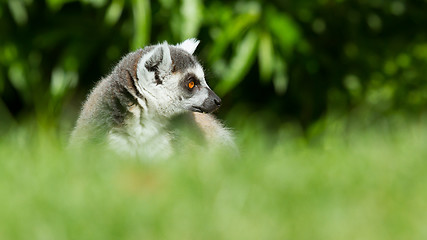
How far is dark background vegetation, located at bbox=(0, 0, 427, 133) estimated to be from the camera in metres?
5.05

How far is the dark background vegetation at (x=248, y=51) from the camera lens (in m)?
5.05

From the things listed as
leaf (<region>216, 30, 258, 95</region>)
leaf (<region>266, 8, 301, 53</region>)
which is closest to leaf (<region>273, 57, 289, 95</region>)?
leaf (<region>266, 8, 301, 53</region>)

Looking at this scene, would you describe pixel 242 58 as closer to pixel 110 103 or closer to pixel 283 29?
pixel 283 29

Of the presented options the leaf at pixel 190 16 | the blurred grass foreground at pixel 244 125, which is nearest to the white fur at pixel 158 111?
the blurred grass foreground at pixel 244 125

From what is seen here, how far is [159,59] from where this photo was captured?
10.7 feet

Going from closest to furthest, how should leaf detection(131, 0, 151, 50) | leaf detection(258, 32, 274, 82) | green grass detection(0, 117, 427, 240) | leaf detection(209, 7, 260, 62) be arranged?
green grass detection(0, 117, 427, 240)
leaf detection(131, 0, 151, 50)
leaf detection(209, 7, 260, 62)
leaf detection(258, 32, 274, 82)

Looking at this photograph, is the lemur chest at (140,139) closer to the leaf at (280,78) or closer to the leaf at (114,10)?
the leaf at (114,10)

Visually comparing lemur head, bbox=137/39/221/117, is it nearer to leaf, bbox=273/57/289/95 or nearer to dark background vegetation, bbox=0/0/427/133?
Result: dark background vegetation, bbox=0/0/427/133

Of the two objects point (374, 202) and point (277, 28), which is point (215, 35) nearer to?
point (277, 28)

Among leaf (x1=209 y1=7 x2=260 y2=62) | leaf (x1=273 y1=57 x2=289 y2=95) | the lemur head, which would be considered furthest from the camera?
leaf (x1=273 y1=57 x2=289 y2=95)

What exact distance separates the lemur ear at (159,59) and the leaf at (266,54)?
183 cm

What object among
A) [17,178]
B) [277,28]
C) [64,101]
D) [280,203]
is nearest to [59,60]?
[64,101]

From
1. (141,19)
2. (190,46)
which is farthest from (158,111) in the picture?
(141,19)

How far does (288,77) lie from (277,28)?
989 millimetres
